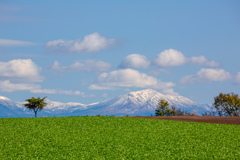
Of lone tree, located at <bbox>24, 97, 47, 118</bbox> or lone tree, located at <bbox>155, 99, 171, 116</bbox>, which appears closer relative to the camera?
lone tree, located at <bbox>24, 97, 47, 118</bbox>

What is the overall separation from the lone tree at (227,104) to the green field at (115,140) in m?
70.7

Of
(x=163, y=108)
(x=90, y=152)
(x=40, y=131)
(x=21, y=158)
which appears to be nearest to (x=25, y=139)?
(x=40, y=131)

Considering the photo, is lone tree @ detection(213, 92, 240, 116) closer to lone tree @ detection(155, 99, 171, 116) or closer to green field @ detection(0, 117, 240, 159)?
lone tree @ detection(155, 99, 171, 116)

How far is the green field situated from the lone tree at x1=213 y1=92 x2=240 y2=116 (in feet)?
232

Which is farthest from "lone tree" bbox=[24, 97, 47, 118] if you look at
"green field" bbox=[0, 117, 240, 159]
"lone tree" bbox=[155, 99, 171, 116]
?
"green field" bbox=[0, 117, 240, 159]

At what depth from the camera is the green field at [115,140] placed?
28.5 meters

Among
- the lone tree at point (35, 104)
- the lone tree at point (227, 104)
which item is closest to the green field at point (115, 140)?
the lone tree at point (35, 104)

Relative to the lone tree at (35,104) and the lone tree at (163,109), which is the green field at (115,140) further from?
the lone tree at (163,109)

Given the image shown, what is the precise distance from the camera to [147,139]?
3453cm

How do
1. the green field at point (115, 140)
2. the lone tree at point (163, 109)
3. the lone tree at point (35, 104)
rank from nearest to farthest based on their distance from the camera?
the green field at point (115, 140) < the lone tree at point (35, 104) < the lone tree at point (163, 109)

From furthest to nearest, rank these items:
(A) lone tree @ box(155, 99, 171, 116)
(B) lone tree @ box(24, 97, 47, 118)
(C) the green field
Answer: (A) lone tree @ box(155, 99, 171, 116)
(B) lone tree @ box(24, 97, 47, 118)
(C) the green field

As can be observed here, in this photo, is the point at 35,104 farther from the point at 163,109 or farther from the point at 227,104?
the point at 227,104

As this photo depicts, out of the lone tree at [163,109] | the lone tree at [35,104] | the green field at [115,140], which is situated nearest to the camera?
the green field at [115,140]

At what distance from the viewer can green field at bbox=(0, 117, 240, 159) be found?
28469 mm
